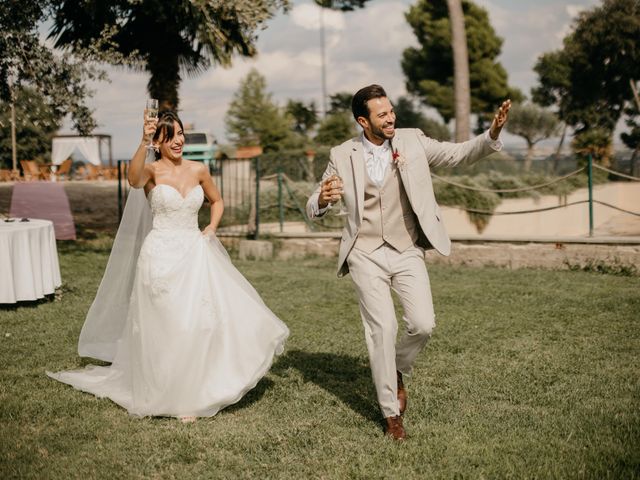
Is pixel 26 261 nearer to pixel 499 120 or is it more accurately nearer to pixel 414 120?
pixel 499 120

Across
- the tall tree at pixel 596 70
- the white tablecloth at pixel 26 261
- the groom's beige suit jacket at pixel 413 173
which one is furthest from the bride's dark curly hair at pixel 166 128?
the tall tree at pixel 596 70

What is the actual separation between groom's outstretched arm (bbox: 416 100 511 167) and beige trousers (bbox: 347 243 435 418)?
622 millimetres

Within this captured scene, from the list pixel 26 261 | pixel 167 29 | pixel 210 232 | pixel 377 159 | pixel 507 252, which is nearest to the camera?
pixel 377 159

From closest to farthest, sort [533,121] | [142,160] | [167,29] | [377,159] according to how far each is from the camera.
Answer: [377,159] → [142,160] → [167,29] → [533,121]

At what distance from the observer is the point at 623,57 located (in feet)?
118

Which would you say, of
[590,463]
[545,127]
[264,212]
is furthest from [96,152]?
[590,463]

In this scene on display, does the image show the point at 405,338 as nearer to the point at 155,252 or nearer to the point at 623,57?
the point at 155,252

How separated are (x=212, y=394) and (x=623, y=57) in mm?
36282

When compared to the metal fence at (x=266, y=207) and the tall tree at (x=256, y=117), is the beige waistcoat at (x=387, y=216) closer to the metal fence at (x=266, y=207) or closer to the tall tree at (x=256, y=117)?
the metal fence at (x=266, y=207)

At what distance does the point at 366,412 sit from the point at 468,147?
1950 mm

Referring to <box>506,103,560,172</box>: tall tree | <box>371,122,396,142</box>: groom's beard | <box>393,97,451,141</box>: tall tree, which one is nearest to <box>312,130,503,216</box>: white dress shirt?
<box>371,122,396,142</box>: groom's beard

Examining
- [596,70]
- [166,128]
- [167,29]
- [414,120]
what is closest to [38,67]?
[167,29]

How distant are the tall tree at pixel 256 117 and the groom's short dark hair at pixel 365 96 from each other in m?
31.1

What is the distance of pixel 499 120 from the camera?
4.34 metres
